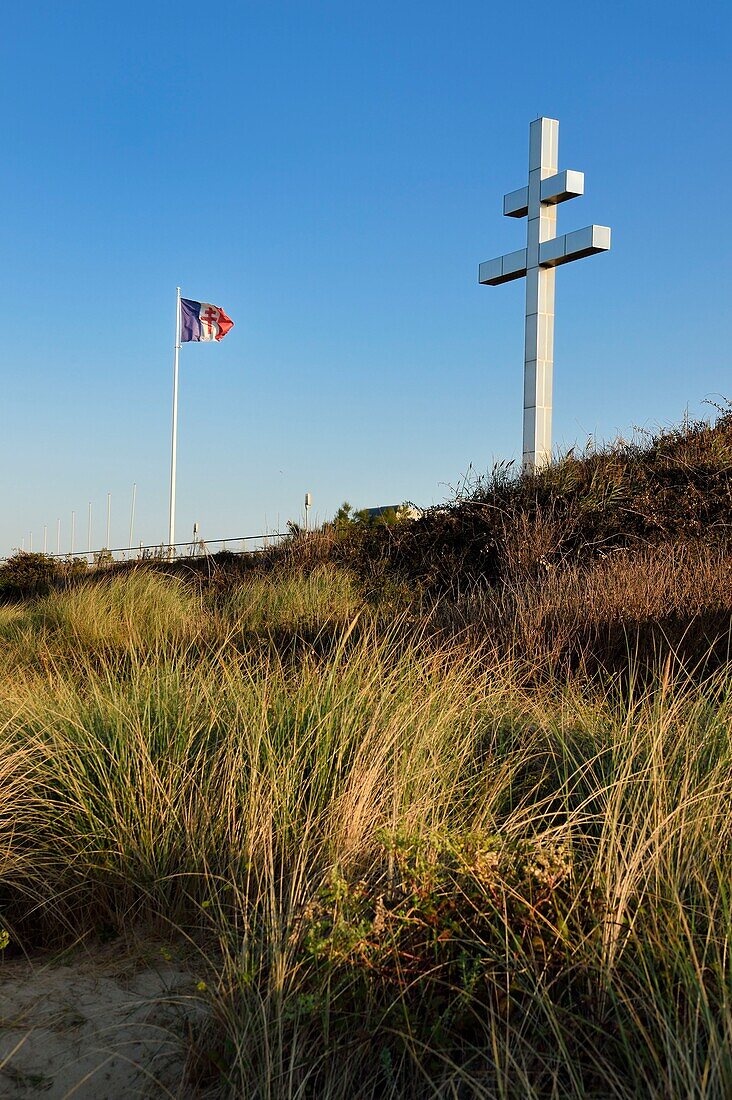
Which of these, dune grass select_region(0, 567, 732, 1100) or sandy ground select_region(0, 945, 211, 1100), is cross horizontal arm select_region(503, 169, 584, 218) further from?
sandy ground select_region(0, 945, 211, 1100)

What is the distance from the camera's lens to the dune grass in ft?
7.50

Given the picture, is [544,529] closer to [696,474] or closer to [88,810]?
[696,474]

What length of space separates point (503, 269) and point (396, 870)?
13.7 m

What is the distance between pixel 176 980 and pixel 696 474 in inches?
432

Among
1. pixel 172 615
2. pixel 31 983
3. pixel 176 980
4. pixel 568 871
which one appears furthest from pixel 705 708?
pixel 172 615

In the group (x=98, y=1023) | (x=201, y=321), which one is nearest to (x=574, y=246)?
(x=98, y=1023)

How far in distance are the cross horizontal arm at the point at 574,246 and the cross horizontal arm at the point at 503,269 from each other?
18.9 inches

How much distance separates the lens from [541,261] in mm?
14367

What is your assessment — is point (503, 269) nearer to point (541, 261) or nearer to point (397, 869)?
point (541, 261)

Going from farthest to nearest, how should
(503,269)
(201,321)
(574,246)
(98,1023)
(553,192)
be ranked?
(201,321) < (503,269) < (553,192) < (574,246) < (98,1023)

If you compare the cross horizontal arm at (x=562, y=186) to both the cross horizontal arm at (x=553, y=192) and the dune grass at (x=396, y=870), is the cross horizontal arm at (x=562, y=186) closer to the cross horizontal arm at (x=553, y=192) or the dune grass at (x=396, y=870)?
the cross horizontal arm at (x=553, y=192)

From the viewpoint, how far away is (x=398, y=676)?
5082 millimetres

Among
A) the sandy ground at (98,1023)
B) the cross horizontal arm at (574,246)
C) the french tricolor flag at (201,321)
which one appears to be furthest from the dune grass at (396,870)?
the french tricolor flag at (201,321)

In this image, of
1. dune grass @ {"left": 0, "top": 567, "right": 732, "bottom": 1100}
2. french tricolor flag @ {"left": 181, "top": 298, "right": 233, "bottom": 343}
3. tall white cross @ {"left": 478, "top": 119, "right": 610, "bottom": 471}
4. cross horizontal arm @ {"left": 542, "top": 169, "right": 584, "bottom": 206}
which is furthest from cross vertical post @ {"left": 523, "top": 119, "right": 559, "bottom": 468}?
french tricolor flag @ {"left": 181, "top": 298, "right": 233, "bottom": 343}
